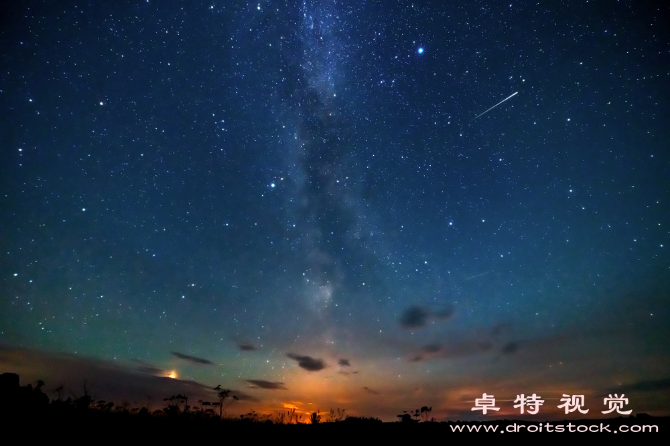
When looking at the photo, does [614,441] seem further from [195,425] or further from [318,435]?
[195,425]

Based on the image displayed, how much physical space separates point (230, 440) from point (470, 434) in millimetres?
7358

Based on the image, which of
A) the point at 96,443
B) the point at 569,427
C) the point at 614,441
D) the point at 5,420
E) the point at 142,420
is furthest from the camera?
the point at 569,427

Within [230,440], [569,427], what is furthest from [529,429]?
[230,440]

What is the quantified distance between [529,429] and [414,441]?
506 centimetres

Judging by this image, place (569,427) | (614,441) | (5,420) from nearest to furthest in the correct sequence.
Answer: (5,420) → (614,441) → (569,427)

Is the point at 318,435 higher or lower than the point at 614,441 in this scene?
lower

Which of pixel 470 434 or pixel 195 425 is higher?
pixel 470 434

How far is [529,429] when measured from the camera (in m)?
11.3

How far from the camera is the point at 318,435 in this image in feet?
32.2

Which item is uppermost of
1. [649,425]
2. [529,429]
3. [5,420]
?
[649,425]

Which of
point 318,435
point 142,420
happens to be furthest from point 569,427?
point 142,420

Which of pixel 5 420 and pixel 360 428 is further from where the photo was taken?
pixel 360 428

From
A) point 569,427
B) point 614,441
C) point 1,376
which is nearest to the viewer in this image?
point 614,441

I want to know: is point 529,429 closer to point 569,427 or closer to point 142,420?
point 569,427
